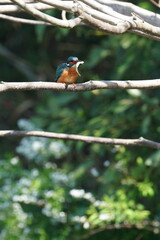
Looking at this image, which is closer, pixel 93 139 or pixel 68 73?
pixel 93 139

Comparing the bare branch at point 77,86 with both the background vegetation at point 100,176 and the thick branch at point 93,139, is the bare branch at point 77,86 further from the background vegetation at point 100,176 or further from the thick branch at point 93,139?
the background vegetation at point 100,176

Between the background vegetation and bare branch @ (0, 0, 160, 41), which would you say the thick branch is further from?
the background vegetation

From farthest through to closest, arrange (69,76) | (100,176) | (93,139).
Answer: (100,176)
(69,76)
(93,139)

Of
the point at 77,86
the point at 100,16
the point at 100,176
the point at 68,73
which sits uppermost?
the point at 100,16

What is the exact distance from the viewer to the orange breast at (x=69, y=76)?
3.58 m

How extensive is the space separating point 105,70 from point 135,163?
6.91 ft

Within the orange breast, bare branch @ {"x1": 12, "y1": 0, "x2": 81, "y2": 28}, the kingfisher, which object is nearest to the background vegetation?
the kingfisher

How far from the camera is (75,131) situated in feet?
17.6

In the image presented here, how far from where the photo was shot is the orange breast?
3582 mm

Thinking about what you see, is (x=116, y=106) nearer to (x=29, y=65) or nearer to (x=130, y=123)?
(x=130, y=123)

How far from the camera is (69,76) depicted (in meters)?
3.61

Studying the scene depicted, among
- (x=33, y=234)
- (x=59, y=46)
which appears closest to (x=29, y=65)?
(x=59, y=46)

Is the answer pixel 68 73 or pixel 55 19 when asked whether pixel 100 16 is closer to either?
pixel 55 19

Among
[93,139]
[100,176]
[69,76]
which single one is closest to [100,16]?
[93,139]
